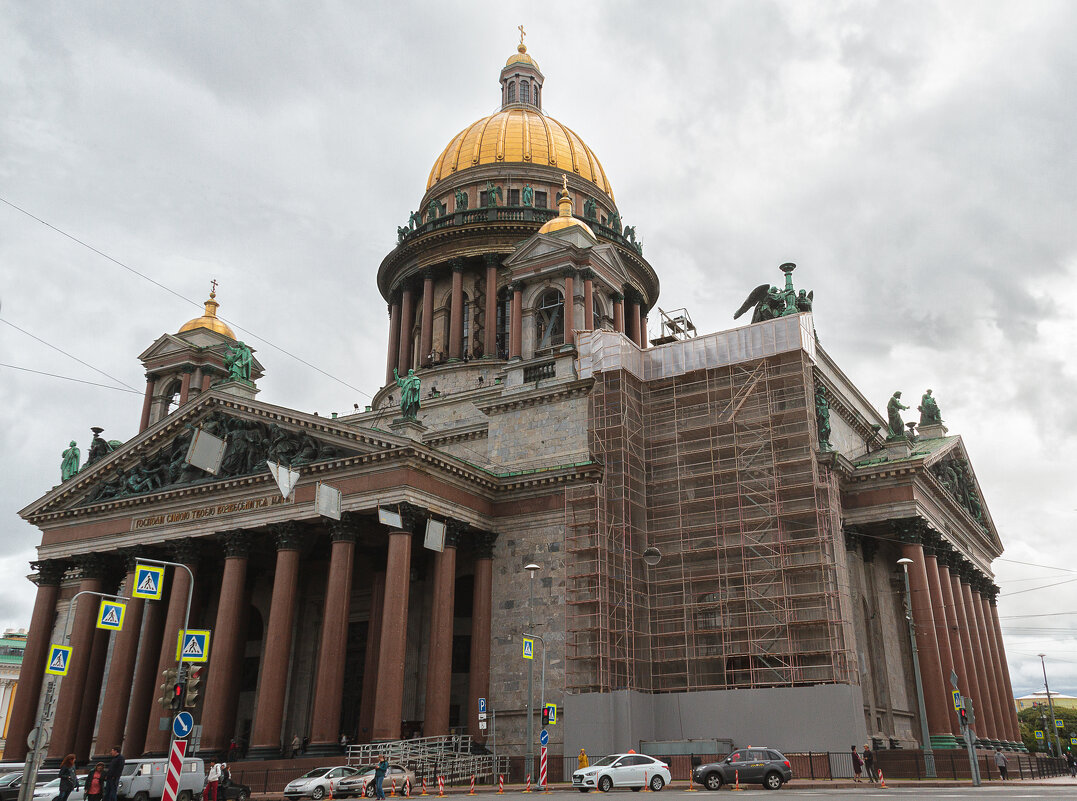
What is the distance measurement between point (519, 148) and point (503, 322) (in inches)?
531

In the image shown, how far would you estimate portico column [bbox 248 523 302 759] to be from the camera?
36.8m

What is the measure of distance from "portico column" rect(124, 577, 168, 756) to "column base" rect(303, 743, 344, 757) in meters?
10.4

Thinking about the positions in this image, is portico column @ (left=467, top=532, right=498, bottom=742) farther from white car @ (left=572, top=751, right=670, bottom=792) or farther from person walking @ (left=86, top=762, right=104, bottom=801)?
person walking @ (left=86, top=762, right=104, bottom=801)

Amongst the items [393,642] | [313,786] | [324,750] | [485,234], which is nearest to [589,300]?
[485,234]

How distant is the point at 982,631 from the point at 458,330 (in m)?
33.8

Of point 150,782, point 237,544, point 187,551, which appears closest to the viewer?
point 150,782

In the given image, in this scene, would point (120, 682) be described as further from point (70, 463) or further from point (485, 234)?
point (485, 234)

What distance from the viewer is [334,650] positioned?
37156 mm

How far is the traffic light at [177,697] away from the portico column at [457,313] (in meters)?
35.4

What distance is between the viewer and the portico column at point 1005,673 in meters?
51.7

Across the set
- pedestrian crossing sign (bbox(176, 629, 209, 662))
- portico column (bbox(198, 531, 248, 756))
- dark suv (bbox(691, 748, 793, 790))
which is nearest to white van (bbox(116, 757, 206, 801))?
portico column (bbox(198, 531, 248, 756))

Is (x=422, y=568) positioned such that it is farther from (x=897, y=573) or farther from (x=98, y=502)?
(x=897, y=573)

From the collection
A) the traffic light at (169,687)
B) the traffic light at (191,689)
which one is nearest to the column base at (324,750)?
the traffic light at (169,687)

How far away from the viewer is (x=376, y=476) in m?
39.0
